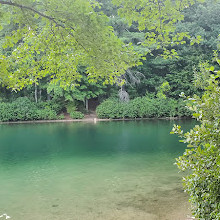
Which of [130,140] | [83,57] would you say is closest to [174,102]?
[130,140]

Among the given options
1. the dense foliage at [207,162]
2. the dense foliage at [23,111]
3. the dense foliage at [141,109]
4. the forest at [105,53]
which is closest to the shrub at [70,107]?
the dense foliage at [23,111]

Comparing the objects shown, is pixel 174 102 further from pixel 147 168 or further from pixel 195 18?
pixel 147 168

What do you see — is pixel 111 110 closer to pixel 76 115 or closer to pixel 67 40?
pixel 76 115

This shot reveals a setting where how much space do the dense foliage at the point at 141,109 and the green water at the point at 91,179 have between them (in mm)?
8806

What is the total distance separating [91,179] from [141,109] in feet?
53.7

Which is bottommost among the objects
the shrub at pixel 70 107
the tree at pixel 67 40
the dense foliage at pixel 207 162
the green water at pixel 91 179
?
the green water at pixel 91 179

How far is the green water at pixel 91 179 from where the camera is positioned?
244 inches

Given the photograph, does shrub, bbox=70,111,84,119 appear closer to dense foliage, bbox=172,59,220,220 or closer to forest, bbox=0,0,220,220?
forest, bbox=0,0,220,220

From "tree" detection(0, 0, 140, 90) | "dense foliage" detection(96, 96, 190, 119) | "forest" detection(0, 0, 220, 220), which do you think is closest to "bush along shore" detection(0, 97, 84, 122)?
"dense foliage" detection(96, 96, 190, 119)

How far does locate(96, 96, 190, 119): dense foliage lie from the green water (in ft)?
28.9

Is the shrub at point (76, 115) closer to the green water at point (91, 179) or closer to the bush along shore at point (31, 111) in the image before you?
the bush along shore at point (31, 111)

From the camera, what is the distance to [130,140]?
49.3ft

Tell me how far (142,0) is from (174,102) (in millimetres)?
19636

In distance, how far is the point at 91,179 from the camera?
28.0ft
